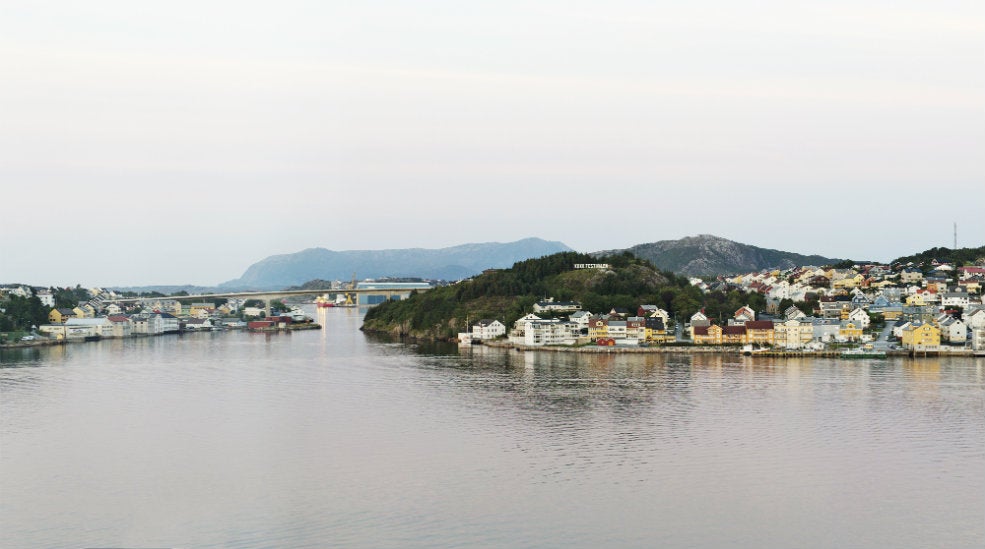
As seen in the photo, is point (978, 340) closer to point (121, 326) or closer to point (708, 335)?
point (708, 335)

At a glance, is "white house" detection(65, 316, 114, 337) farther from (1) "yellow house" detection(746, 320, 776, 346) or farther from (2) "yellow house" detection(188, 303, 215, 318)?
(1) "yellow house" detection(746, 320, 776, 346)

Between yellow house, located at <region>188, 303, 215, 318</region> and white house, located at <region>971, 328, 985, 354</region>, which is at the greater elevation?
yellow house, located at <region>188, 303, 215, 318</region>

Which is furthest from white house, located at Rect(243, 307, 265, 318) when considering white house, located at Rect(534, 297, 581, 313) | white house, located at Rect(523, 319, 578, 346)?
white house, located at Rect(523, 319, 578, 346)

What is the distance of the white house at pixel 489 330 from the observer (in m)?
31.0

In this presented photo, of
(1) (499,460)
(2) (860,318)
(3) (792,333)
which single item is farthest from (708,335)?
(1) (499,460)

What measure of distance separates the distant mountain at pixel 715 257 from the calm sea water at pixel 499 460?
6658cm

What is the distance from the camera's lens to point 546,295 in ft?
116

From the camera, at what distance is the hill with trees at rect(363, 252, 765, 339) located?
108ft

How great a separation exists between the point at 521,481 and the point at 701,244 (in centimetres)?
8275

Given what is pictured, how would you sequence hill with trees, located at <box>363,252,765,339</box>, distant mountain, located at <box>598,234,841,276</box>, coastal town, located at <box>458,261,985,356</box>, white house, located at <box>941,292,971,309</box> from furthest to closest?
distant mountain, located at <box>598,234,841,276</box>
hill with trees, located at <box>363,252,765,339</box>
white house, located at <box>941,292,971,309</box>
coastal town, located at <box>458,261,985,356</box>

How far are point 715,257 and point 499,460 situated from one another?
79.3 meters

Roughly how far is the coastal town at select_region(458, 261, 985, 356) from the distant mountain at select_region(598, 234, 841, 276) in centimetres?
4706

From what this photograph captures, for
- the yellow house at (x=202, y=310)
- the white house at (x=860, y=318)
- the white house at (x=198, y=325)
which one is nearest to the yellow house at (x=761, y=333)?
the white house at (x=860, y=318)

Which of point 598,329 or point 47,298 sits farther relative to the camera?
point 47,298
